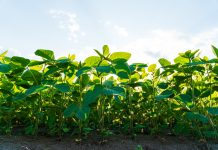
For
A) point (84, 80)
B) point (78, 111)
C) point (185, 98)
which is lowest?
point (78, 111)

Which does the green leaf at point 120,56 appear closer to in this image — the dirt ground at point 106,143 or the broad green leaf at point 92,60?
the broad green leaf at point 92,60

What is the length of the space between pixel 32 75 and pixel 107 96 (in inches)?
22.4

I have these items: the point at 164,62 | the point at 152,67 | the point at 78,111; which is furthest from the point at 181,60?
the point at 78,111

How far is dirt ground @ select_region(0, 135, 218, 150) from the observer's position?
224 cm

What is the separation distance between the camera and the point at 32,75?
2174 mm

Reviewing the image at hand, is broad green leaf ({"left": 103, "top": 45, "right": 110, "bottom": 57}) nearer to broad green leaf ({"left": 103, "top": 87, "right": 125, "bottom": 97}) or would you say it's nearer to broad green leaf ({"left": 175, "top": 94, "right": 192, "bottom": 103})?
broad green leaf ({"left": 103, "top": 87, "right": 125, "bottom": 97})

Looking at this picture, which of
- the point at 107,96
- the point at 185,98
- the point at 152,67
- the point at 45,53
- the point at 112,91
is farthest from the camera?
the point at 152,67

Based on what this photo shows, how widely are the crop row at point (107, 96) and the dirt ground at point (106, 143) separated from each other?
0.07 metres

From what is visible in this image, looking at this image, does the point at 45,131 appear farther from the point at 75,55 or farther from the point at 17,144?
the point at 75,55

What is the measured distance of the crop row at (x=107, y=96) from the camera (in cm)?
212

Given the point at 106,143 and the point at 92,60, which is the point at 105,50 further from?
the point at 106,143

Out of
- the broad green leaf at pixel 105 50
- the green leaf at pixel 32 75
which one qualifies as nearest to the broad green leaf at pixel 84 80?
the broad green leaf at pixel 105 50

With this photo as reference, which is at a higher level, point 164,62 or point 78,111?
point 164,62

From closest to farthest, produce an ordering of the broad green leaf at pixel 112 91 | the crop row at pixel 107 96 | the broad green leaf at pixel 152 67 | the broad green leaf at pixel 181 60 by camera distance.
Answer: the broad green leaf at pixel 112 91
the crop row at pixel 107 96
the broad green leaf at pixel 181 60
the broad green leaf at pixel 152 67
